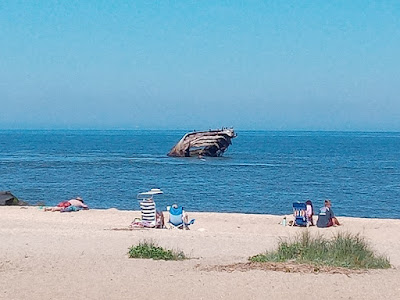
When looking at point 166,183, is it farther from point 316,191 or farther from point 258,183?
point 316,191

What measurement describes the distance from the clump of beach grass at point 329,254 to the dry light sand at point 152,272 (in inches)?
15.3

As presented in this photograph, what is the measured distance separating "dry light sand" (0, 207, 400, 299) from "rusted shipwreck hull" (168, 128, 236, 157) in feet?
165

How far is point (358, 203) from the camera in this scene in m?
30.9

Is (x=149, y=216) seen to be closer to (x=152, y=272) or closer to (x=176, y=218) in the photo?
(x=176, y=218)

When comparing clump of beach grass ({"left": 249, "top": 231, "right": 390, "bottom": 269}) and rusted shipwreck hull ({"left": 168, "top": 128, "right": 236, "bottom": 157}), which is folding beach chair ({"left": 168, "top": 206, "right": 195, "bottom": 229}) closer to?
clump of beach grass ({"left": 249, "top": 231, "right": 390, "bottom": 269})

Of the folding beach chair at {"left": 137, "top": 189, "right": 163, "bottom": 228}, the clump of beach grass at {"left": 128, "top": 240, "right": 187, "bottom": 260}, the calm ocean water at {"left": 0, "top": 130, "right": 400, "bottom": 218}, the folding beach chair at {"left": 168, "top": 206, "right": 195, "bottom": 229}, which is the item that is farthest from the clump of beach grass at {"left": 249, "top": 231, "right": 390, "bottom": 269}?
Result: the calm ocean water at {"left": 0, "top": 130, "right": 400, "bottom": 218}

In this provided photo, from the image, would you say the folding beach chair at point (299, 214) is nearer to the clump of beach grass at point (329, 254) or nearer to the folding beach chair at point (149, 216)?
the folding beach chair at point (149, 216)

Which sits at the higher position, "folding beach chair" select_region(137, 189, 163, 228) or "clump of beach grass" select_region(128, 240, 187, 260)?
"clump of beach grass" select_region(128, 240, 187, 260)

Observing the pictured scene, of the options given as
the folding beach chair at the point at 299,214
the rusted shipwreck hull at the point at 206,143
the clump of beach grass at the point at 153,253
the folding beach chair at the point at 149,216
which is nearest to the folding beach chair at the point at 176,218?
the folding beach chair at the point at 149,216

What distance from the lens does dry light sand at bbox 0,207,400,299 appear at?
8.55 meters

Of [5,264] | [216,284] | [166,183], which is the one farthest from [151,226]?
[166,183]

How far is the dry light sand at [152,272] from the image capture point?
8.55 metres

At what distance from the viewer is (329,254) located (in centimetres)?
1054

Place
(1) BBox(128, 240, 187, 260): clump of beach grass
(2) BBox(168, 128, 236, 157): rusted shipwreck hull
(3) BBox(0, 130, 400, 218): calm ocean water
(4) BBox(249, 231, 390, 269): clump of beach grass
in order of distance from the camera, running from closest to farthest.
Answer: (4) BBox(249, 231, 390, 269): clump of beach grass
(1) BBox(128, 240, 187, 260): clump of beach grass
(3) BBox(0, 130, 400, 218): calm ocean water
(2) BBox(168, 128, 236, 157): rusted shipwreck hull
